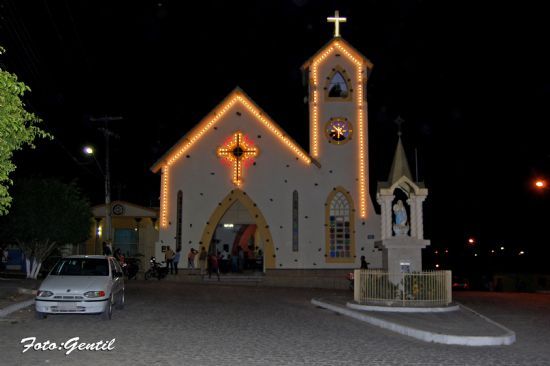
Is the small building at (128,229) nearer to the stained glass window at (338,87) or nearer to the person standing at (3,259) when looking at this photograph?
the person standing at (3,259)

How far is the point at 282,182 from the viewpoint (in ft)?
108

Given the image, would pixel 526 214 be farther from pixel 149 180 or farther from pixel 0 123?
pixel 0 123

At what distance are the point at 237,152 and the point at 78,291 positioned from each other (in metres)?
19.1

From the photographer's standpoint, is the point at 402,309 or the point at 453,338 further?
the point at 402,309

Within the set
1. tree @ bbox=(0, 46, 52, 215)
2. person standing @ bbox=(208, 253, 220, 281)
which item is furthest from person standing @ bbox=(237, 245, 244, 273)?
tree @ bbox=(0, 46, 52, 215)

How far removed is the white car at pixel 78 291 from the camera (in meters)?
14.4

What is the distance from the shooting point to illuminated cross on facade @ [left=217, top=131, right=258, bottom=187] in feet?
108

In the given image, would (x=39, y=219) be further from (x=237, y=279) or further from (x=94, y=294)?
(x=94, y=294)

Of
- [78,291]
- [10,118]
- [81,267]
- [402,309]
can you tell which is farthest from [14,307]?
[402,309]

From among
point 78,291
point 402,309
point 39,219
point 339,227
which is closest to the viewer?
point 78,291

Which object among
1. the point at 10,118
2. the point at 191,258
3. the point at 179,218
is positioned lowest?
the point at 191,258

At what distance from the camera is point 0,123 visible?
12.3m

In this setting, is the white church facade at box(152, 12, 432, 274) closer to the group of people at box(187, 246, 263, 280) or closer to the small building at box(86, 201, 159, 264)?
the group of people at box(187, 246, 263, 280)

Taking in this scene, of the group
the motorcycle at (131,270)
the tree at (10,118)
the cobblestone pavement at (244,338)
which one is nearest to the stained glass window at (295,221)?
the motorcycle at (131,270)
